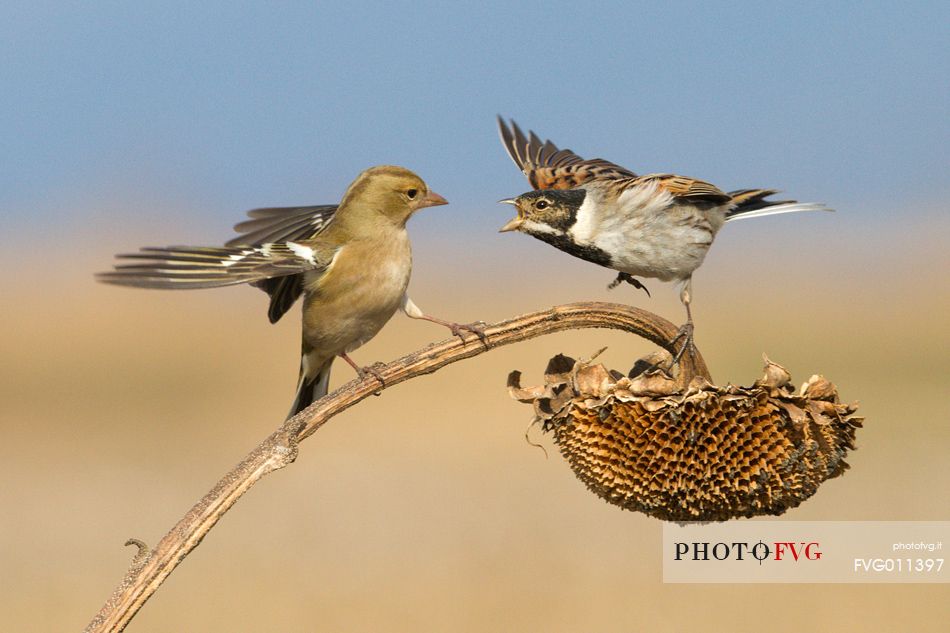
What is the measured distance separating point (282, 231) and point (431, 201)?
4.07ft

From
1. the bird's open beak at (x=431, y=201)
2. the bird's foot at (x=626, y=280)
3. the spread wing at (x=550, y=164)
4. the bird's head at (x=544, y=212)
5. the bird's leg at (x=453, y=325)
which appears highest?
the spread wing at (x=550, y=164)

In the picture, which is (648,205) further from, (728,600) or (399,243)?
(728,600)

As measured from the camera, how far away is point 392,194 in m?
7.39

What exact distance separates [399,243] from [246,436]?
24.6 m

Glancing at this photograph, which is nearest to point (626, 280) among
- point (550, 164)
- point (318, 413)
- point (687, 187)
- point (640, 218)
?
point (640, 218)

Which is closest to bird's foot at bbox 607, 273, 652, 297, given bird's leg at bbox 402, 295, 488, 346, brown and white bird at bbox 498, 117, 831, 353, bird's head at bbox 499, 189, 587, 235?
brown and white bird at bbox 498, 117, 831, 353

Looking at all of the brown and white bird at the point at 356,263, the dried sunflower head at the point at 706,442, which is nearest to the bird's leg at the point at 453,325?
the brown and white bird at the point at 356,263

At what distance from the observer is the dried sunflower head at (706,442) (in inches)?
188

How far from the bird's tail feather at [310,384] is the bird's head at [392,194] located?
1.27 m

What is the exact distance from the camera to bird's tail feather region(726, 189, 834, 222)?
23.1ft

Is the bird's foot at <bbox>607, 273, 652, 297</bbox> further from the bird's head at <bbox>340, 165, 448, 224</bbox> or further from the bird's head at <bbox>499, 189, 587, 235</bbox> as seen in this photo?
the bird's head at <bbox>340, 165, 448, 224</bbox>

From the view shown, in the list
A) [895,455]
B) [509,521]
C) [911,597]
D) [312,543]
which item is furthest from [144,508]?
[895,455]

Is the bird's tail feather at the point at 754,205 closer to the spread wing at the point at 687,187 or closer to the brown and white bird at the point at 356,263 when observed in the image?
the spread wing at the point at 687,187

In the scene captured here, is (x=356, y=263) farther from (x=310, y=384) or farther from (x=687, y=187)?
(x=687, y=187)
